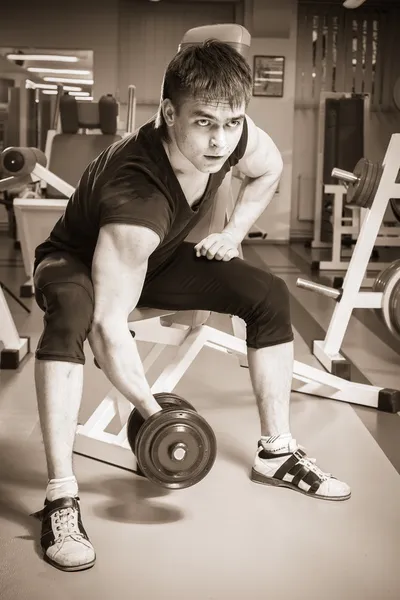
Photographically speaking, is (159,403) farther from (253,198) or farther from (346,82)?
(346,82)

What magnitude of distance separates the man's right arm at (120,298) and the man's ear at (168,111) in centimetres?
25

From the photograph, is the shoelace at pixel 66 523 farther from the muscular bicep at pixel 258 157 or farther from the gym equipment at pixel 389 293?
the gym equipment at pixel 389 293

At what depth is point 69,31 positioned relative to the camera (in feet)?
25.4

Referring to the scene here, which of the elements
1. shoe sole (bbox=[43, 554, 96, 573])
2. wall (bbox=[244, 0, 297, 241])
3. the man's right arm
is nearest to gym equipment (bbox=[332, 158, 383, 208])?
the man's right arm

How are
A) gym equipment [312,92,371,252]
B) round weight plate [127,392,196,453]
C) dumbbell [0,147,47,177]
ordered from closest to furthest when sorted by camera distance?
round weight plate [127,392,196,453]
dumbbell [0,147,47,177]
gym equipment [312,92,371,252]

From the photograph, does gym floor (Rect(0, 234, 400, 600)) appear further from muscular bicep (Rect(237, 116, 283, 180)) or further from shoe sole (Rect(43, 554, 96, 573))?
muscular bicep (Rect(237, 116, 283, 180))

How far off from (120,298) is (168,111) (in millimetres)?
425

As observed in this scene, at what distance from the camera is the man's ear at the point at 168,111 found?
5.62 ft

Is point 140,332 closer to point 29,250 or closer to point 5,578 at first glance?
point 5,578

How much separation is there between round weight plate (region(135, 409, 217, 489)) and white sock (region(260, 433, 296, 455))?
1.16 feet

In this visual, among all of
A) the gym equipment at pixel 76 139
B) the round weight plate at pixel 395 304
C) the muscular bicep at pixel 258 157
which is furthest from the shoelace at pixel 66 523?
the gym equipment at pixel 76 139

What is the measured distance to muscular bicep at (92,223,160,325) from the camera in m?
1.66

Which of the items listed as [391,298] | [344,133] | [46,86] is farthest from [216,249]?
[46,86]

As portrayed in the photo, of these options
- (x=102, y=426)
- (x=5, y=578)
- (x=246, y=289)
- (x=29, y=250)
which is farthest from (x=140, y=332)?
(x=29, y=250)
